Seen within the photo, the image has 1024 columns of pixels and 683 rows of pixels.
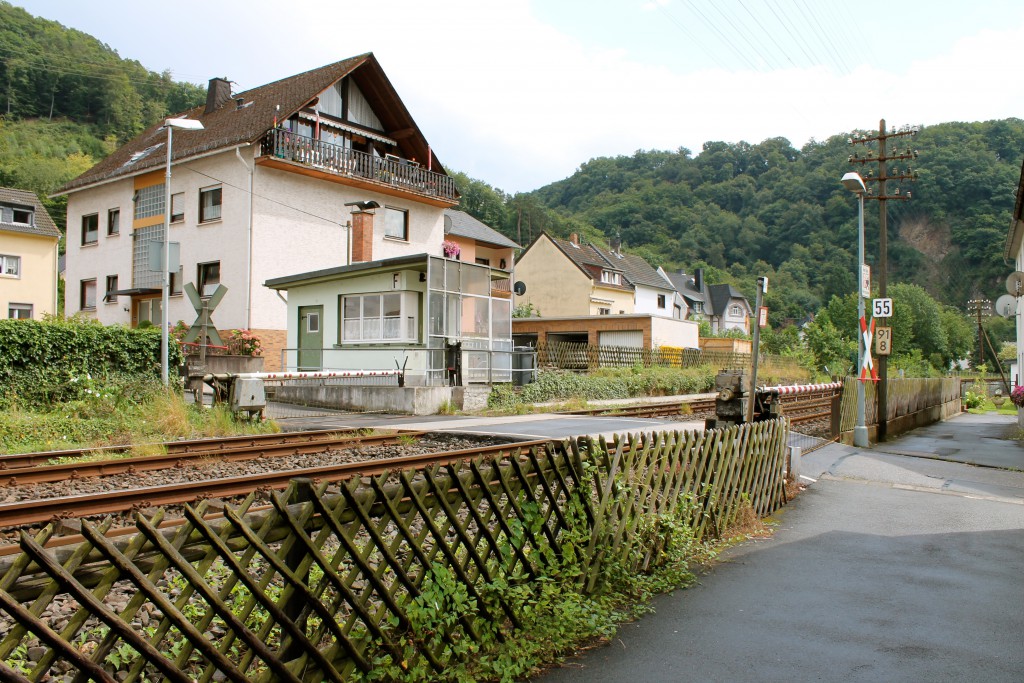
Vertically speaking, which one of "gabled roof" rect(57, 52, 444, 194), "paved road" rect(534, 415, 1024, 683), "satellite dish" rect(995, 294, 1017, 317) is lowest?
"paved road" rect(534, 415, 1024, 683)

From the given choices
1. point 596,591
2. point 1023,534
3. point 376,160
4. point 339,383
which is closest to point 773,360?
point 376,160

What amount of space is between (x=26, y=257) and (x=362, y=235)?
2309cm

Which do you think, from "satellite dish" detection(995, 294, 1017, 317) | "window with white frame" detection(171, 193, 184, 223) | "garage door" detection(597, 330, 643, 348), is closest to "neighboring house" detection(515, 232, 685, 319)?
"garage door" detection(597, 330, 643, 348)

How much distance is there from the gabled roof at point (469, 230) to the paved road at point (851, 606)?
34.0 metres

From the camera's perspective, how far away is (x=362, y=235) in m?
31.0

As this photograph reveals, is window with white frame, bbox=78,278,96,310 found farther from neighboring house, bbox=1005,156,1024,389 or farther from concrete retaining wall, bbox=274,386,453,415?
neighboring house, bbox=1005,156,1024,389

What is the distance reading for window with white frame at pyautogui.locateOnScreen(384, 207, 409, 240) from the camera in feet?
114

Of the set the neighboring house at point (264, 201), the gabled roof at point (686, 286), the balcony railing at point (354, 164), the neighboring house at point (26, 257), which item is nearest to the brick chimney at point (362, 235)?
the neighboring house at point (264, 201)

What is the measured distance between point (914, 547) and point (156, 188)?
34.0 m

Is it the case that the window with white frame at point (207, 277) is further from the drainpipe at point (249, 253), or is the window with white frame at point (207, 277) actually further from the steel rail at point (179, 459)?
the steel rail at point (179, 459)

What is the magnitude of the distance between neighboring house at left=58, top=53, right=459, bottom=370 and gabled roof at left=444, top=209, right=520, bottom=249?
177 inches

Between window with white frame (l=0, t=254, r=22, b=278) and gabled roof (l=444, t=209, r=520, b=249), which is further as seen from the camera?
gabled roof (l=444, t=209, r=520, b=249)

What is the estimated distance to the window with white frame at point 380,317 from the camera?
2270 cm

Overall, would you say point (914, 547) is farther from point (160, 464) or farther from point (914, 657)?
point (160, 464)
